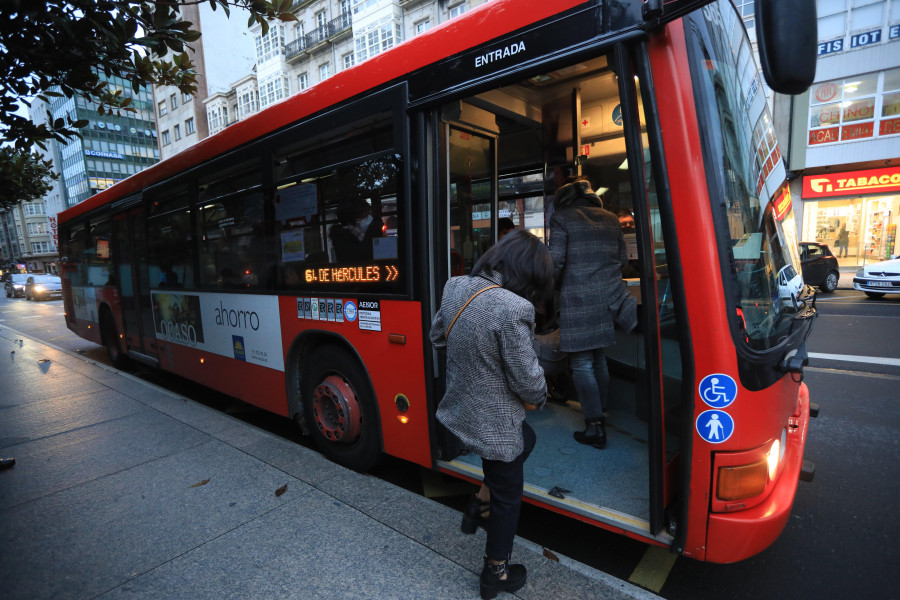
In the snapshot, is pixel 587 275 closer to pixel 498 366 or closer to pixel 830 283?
pixel 498 366

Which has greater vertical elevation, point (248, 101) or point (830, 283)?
point (248, 101)

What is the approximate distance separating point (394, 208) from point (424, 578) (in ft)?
6.86

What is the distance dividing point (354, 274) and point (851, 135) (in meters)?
22.2

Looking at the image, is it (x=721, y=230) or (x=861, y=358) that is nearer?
(x=721, y=230)

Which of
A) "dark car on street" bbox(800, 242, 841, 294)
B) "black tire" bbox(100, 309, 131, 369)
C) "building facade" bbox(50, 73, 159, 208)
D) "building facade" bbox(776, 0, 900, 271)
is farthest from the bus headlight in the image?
"building facade" bbox(50, 73, 159, 208)

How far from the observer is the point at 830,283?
1404 cm

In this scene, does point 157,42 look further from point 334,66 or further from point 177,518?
point 334,66

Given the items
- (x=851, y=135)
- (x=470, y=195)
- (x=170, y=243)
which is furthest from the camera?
(x=851, y=135)

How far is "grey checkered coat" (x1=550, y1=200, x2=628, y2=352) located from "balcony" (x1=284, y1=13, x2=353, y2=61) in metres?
29.5

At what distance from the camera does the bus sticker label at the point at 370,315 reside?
3109mm

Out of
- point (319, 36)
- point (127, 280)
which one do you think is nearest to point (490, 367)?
point (127, 280)

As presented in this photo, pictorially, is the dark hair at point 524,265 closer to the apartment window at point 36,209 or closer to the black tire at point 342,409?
the black tire at point 342,409

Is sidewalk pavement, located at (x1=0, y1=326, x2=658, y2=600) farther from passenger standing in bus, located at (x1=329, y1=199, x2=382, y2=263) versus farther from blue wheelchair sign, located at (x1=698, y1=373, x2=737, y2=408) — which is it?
passenger standing in bus, located at (x1=329, y1=199, x2=382, y2=263)

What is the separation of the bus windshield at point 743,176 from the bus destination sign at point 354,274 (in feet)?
5.99
